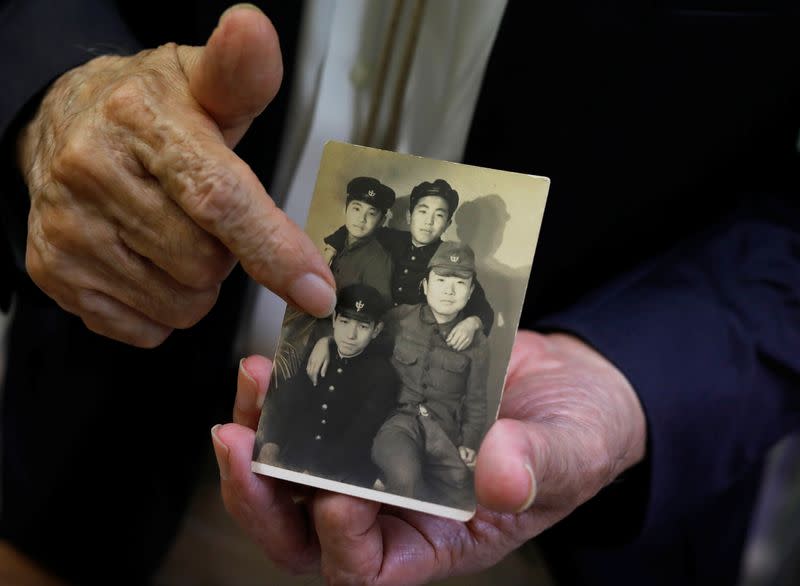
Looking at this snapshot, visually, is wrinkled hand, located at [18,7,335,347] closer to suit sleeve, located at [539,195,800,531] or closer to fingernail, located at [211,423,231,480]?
fingernail, located at [211,423,231,480]

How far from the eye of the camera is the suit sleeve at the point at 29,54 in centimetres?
73

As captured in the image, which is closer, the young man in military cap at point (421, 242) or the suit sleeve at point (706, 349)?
the young man in military cap at point (421, 242)

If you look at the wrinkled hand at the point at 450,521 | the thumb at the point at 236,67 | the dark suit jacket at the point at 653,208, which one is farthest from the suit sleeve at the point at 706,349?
Result: the thumb at the point at 236,67

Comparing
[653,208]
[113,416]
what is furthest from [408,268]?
Answer: [113,416]

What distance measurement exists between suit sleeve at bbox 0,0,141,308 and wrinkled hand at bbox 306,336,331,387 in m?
0.40

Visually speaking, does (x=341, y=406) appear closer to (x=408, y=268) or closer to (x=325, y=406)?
(x=325, y=406)

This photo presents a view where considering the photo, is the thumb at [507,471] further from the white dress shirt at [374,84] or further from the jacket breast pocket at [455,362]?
the white dress shirt at [374,84]

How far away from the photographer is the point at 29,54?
749 millimetres

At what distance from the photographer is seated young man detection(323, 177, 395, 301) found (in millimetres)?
628

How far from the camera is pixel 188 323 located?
664 mm

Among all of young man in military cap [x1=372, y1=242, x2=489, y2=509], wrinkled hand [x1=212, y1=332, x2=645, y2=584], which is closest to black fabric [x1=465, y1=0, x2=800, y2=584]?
wrinkled hand [x1=212, y1=332, x2=645, y2=584]

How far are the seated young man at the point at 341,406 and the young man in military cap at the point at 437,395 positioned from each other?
0.01m

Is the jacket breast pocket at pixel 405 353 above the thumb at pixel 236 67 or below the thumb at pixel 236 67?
below

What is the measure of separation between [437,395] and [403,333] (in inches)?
2.5
